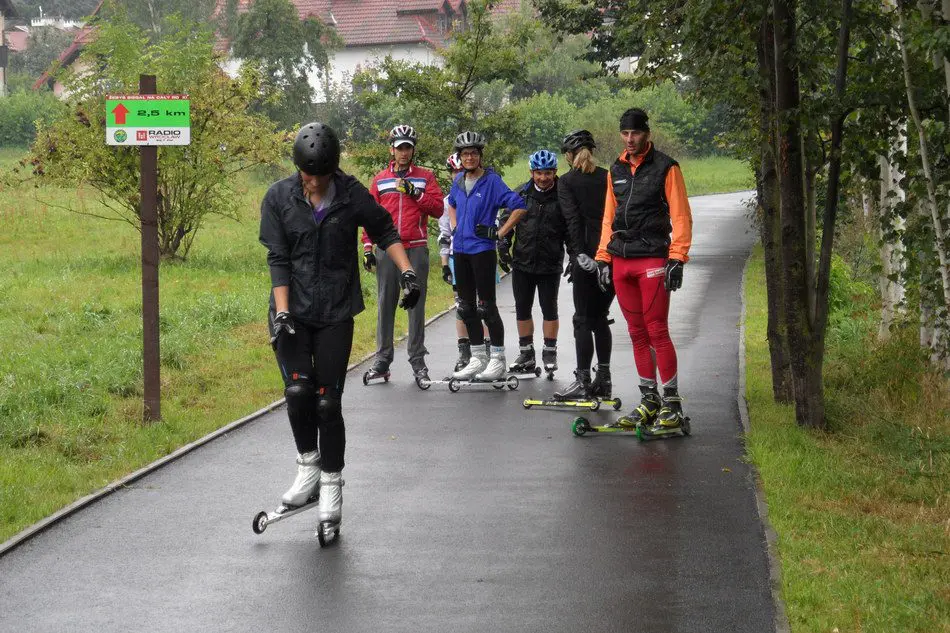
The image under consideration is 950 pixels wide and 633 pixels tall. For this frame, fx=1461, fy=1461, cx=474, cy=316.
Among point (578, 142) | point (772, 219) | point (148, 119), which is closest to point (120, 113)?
point (148, 119)

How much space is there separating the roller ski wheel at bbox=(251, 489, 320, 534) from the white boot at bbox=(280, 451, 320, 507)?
0.07 ft

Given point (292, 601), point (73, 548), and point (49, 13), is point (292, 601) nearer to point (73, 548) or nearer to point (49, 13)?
point (73, 548)

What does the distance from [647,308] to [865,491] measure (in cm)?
222

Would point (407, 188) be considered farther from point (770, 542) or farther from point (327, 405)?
point (770, 542)

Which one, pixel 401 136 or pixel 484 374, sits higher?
pixel 401 136

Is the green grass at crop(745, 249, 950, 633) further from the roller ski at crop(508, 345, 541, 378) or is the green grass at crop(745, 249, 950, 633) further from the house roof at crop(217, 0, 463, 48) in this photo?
the house roof at crop(217, 0, 463, 48)

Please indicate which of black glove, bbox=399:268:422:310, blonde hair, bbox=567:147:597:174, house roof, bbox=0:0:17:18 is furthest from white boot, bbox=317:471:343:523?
house roof, bbox=0:0:17:18

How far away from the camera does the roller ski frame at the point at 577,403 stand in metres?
10.8

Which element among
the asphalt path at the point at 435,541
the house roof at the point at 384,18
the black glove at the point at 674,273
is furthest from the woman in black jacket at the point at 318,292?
the house roof at the point at 384,18

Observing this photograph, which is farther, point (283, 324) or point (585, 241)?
point (585, 241)

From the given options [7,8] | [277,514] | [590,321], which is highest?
[7,8]

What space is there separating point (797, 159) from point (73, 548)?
542 cm

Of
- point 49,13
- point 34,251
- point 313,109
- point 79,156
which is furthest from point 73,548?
point 49,13

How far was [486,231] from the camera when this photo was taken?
11898 millimetres
